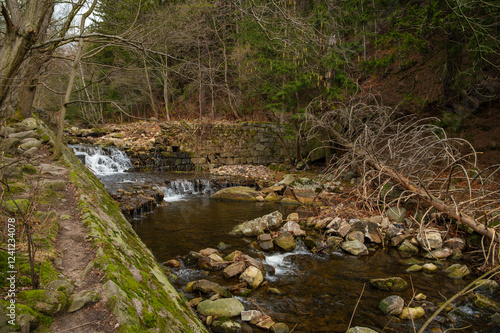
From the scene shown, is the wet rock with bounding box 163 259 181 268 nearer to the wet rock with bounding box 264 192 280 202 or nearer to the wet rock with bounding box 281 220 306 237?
the wet rock with bounding box 281 220 306 237

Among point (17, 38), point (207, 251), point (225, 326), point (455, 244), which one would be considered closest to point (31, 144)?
point (17, 38)

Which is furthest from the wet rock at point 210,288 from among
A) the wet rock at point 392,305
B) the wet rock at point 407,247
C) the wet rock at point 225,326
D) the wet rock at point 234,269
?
the wet rock at point 407,247

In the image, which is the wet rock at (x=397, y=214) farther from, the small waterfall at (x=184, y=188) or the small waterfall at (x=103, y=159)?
the small waterfall at (x=103, y=159)

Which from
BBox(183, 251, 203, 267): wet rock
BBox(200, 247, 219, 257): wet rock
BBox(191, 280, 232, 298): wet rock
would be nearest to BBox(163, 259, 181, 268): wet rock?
BBox(183, 251, 203, 267): wet rock

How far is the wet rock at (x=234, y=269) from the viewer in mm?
4628

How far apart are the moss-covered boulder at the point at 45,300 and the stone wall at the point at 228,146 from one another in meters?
12.9

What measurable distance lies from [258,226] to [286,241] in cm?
96

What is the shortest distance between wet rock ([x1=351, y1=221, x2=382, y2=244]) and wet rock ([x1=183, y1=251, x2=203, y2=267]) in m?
3.39

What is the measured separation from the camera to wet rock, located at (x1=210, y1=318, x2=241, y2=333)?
10.8ft

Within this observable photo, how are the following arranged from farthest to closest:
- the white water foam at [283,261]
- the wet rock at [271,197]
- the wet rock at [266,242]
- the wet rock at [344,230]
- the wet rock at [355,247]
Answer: the wet rock at [271,197] → the wet rock at [344,230] → the wet rock at [266,242] → the wet rock at [355,247] → the white water foam at [283,261]

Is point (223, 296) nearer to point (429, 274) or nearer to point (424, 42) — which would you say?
point (429, 274)

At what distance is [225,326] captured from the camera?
3.31 meters

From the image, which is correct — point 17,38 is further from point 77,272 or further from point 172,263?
point 172,263

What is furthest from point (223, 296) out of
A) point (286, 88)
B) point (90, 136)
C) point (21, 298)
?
point (90, 136)
